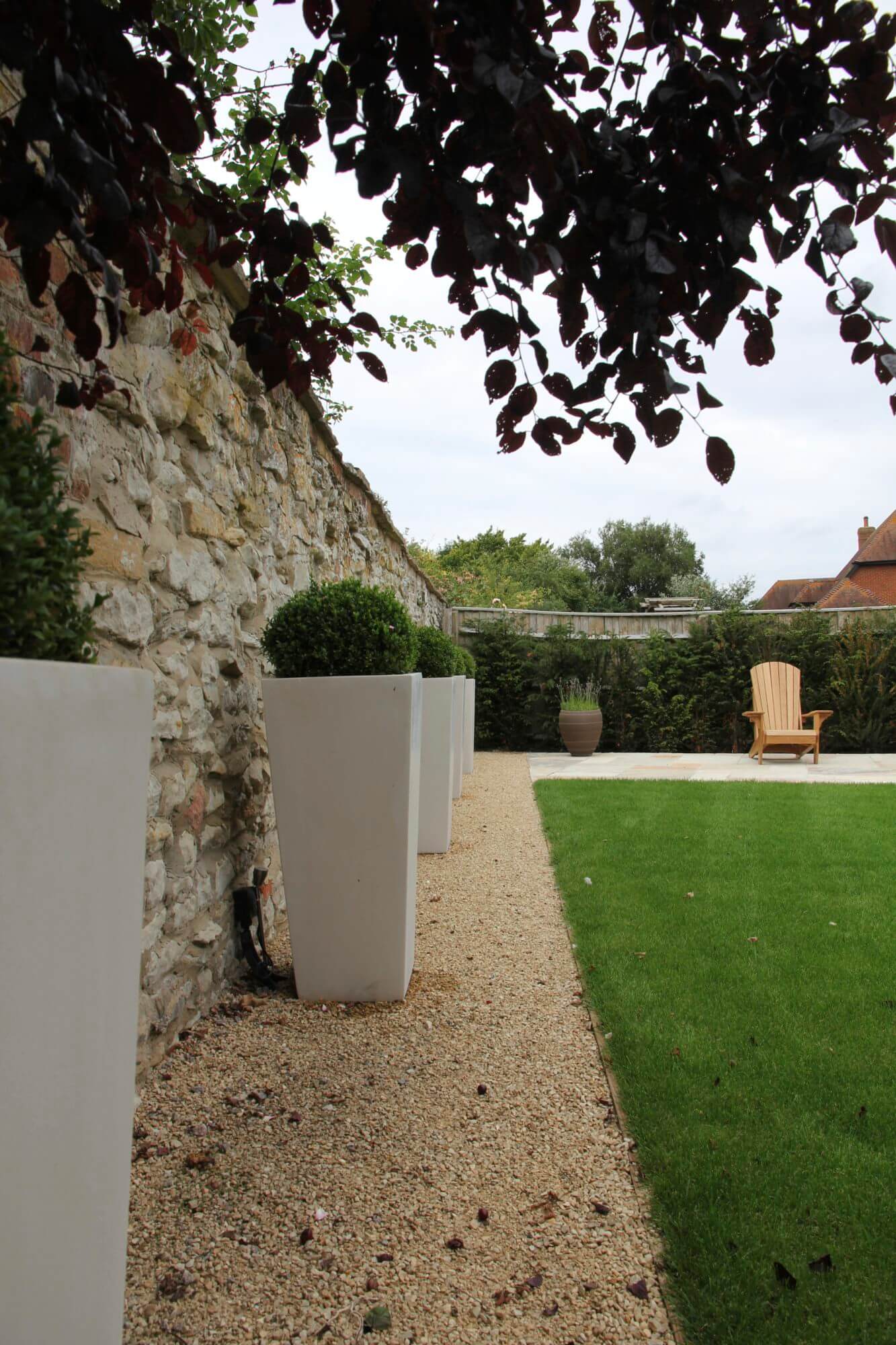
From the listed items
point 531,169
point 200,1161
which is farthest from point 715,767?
point 531,169

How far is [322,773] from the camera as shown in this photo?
2.27m

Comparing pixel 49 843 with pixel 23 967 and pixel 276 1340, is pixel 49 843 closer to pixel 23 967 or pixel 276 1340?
pixel 23 967

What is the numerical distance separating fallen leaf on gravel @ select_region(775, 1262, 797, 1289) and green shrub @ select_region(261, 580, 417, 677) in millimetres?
1646

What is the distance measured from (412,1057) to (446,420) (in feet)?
18.3

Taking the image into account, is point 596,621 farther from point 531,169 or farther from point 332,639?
point 531,169

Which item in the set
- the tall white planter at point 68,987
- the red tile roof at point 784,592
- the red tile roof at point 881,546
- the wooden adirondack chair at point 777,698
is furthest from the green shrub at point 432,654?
the red tile roof at point 784,592

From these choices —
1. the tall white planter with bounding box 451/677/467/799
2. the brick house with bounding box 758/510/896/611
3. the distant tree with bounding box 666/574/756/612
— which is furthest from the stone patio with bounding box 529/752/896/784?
the brick house with bounding box 758/510/896/611

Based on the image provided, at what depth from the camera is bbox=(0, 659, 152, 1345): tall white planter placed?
0.75 metres

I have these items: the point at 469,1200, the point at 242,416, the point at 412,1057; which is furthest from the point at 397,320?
the point at 469,1200

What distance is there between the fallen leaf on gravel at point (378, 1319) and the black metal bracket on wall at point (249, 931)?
1284mm

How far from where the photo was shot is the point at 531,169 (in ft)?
2.83

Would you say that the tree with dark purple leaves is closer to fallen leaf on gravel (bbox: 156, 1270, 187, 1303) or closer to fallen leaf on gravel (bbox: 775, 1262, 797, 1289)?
fallen leaf on gravel (bbox: 775, 1262, 797, 1289)

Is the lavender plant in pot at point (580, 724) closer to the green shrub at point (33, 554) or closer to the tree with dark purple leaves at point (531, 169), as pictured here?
the tree with dark purple leaves at point (531, 169)

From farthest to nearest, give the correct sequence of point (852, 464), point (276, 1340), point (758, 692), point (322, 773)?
1. point (758, 692)
2. point (852, 464)
3. point (322, 773)
4. point (276, 1340)
